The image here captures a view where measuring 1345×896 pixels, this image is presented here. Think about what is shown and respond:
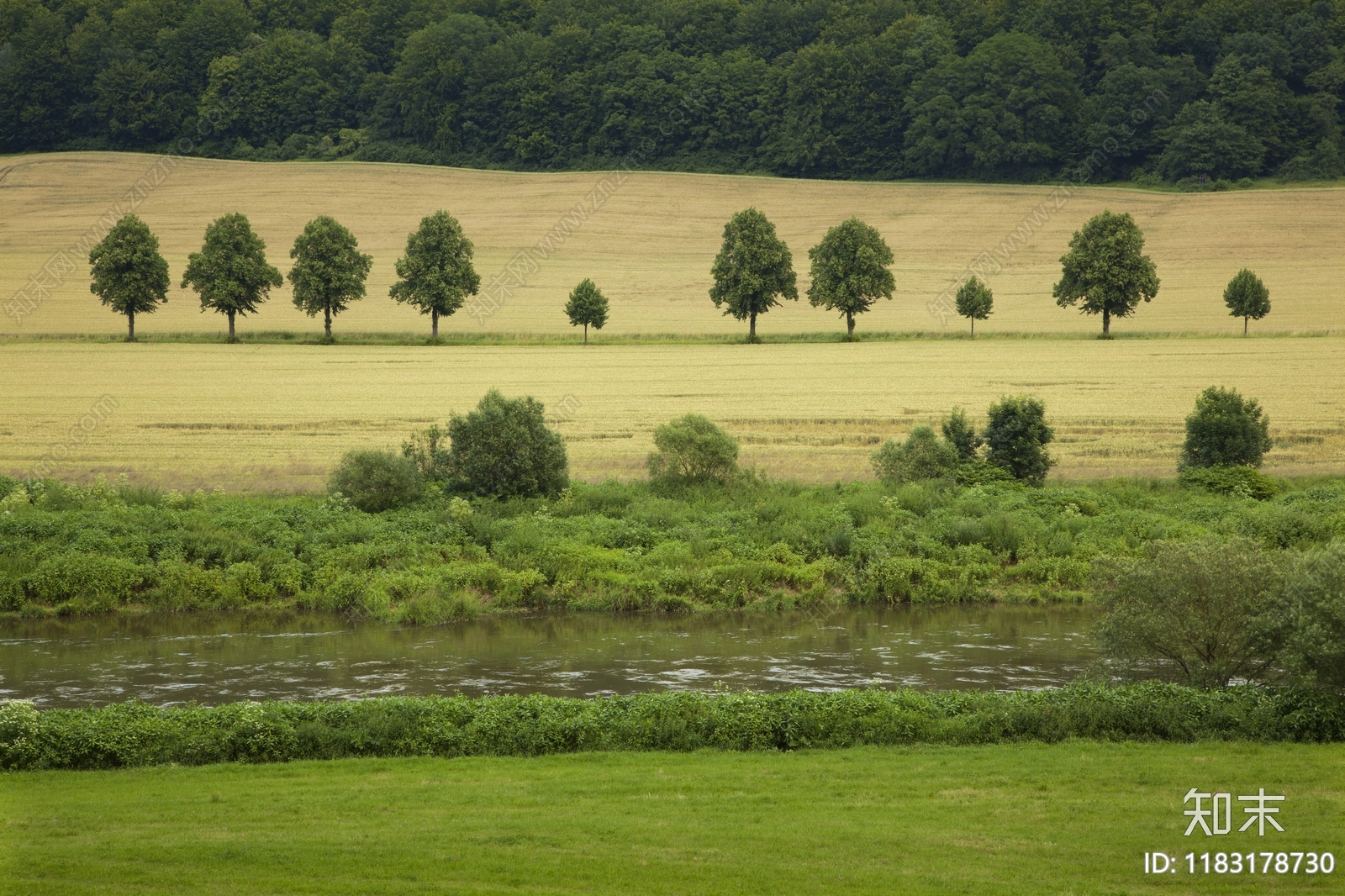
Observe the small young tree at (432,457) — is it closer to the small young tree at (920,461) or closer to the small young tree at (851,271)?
the small young tree at (920,461)

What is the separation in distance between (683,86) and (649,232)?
28760 mm

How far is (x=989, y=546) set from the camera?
102 ft

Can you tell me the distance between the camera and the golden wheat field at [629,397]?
1571 inches

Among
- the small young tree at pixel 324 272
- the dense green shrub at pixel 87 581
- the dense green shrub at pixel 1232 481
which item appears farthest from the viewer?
the small young tree at pixel 324 272

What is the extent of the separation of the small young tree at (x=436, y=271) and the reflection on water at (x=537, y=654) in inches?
1951

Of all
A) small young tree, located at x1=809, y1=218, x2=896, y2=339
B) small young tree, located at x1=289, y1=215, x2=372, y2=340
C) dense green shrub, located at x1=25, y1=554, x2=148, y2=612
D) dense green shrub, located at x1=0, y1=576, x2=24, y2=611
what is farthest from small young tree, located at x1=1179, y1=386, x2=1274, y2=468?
small young tree, located at x1=289, y1=215, x2=372, y2=340

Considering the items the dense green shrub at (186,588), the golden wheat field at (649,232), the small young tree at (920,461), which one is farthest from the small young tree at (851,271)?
the dense green shrub at (186,588)

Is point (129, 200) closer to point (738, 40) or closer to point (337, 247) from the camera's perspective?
point (337, 247)

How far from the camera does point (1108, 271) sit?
73.8m

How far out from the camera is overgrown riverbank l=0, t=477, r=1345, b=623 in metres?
28.2

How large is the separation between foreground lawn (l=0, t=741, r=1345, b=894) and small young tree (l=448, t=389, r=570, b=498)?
18176mm

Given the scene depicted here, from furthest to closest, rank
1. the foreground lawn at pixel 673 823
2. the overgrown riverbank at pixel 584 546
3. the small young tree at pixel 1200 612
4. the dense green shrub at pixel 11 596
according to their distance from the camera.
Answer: the overgrown riverbank at pixel 584 546, the dense green shrub at pixel 11 596, the small young tree at pixel 1200 612, the foreground lawn at pixel 673 823

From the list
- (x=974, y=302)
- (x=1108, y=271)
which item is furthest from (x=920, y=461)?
(x=1108, y=271)

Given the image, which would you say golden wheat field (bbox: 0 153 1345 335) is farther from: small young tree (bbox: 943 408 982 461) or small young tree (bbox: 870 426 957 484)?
small young tree (bbox: 870 426 957 484)
